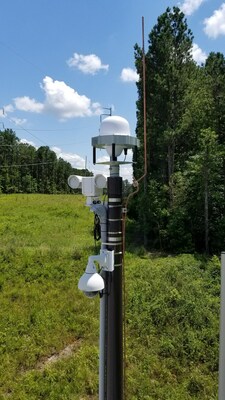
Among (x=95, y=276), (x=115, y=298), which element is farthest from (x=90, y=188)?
(x=115, y=298)

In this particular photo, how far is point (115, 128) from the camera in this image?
160 cm

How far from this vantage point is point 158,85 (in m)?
10.9

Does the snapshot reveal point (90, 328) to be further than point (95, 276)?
Yes

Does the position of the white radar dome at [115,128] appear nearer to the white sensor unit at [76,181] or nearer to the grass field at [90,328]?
the white sensor unit at [76,181]

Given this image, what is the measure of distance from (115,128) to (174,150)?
10974 mm

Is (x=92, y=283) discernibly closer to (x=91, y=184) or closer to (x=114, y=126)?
(x=91, y=184)

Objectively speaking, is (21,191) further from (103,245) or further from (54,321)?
(103,245)

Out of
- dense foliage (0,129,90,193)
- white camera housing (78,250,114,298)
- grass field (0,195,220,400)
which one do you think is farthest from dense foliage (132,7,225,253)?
dense foliage (0,129,90,193)

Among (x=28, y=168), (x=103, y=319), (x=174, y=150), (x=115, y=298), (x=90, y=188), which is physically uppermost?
(x=28, y=168)

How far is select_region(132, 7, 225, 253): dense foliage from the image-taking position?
10.3 meters

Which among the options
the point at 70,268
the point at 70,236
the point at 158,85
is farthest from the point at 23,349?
the point at 158,85

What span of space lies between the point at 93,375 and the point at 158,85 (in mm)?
9824

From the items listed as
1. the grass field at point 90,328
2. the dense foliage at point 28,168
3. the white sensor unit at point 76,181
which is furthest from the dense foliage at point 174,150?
the dense foliage at point 28,168

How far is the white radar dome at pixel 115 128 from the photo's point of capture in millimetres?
1602
